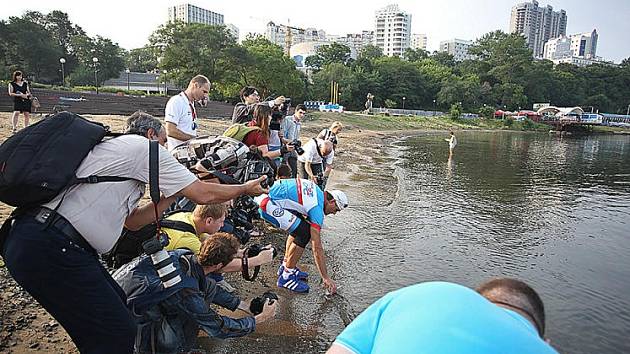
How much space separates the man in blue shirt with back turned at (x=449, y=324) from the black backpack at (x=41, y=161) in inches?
63.3

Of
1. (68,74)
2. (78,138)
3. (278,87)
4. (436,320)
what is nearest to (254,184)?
(78,138)

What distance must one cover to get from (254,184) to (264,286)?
244 cm

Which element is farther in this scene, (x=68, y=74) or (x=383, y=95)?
(x=383, y=95)

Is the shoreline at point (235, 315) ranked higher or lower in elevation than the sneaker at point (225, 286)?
lower

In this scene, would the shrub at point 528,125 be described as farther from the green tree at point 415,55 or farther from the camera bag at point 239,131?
the camera bag at point 239,131

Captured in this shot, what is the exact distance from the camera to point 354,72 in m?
81.1

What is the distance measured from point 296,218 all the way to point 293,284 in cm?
75

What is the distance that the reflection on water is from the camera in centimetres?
562

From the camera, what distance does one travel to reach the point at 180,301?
312 cm

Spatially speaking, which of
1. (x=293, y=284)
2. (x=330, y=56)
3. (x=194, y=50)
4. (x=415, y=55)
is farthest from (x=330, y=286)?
(x=415, y=55)

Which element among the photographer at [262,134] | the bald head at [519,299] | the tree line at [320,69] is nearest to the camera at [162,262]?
the bald head at [519,299]

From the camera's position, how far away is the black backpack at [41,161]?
7.24ft

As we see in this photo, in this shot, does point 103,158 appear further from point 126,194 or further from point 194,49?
point 194,49

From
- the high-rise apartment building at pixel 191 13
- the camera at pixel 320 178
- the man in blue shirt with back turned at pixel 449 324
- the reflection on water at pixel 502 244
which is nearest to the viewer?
the man in blue shirt with back turned at pixel 449 324
